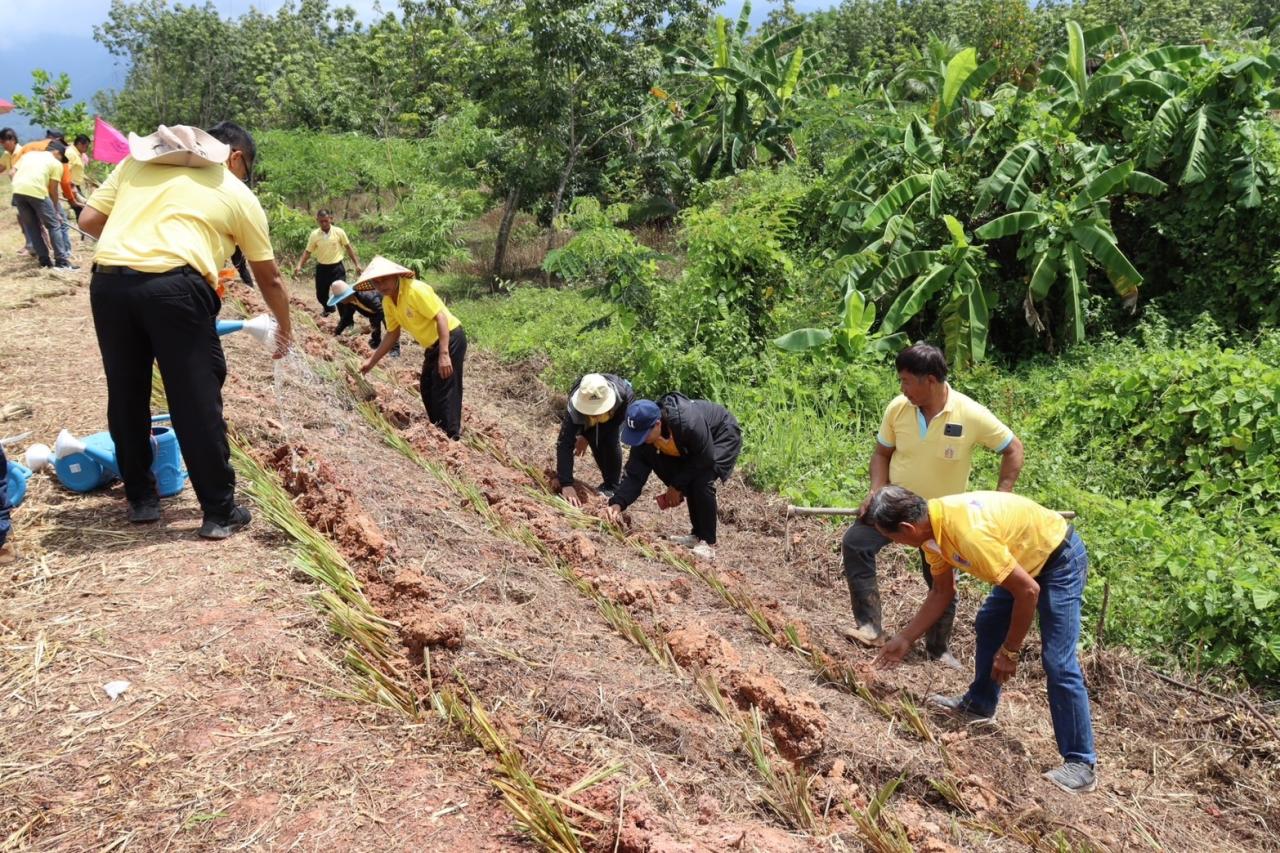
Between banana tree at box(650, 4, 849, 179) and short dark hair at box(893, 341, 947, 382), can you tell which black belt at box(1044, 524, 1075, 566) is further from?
banana tree at box(650, 4, 849, 179)

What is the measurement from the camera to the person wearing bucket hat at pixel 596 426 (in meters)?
5.70

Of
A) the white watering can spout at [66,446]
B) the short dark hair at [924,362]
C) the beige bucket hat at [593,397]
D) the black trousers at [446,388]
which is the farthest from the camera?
the black trousers at [446,388]

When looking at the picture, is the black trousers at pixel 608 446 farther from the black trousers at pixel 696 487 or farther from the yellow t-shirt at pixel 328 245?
the yellow t-shirt at pixel 328 245

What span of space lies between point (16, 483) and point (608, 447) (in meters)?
3.39

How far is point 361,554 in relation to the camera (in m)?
4.08

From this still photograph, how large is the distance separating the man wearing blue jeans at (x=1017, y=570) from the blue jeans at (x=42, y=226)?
10.2 meters

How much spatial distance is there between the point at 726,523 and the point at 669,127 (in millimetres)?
9690

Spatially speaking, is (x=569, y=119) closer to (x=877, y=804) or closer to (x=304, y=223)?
(x=304, y=223)

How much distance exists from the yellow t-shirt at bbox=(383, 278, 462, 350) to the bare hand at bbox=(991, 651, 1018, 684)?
425 centimetres

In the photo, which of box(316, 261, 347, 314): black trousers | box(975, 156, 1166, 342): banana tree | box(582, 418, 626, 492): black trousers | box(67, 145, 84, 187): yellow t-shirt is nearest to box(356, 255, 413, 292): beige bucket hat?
box(582, 418, 626, 492): black trousers

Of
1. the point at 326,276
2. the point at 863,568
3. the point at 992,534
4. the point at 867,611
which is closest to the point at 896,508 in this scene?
the point at 992,534

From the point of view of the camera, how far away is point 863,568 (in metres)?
4.51

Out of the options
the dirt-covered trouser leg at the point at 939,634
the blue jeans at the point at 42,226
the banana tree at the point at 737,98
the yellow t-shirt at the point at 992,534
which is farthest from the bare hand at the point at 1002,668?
the banana tree at the point at 737,98

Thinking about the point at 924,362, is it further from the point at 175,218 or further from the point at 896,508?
the point at 175,218
